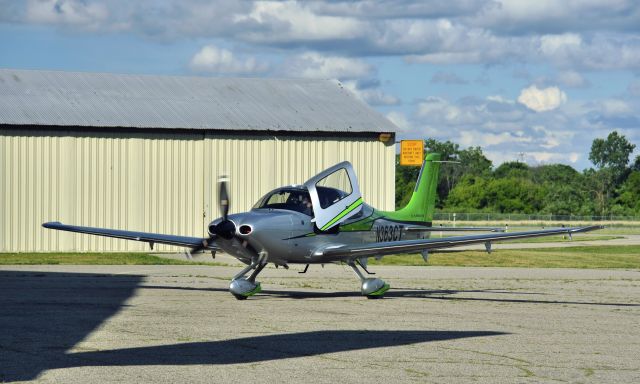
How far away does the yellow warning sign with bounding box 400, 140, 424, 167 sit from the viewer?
45.3 meters

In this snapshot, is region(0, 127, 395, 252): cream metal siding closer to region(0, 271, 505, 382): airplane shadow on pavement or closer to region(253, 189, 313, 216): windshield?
region(0, 271, 505, 382): airplane shadow on pavement

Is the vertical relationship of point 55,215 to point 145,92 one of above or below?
below

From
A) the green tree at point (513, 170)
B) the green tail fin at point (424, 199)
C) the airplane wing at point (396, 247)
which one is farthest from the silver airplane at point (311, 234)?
the green tree at point (513, 170)

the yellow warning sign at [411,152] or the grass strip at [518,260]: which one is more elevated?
the yellow warning sign at [411,152]

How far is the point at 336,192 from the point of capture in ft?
70.6


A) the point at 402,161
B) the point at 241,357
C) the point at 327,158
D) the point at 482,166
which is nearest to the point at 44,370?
the point at 241,357

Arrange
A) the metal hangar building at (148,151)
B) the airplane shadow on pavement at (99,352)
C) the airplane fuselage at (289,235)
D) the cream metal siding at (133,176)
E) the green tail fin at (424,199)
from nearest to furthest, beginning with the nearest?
the airplane shadow on pavement at (99,352) < the airplane fuselage at (289,235) < the green tail fin at (424,199) < the cream metal siding at (133,176) < the metal hangar building at (148,151)

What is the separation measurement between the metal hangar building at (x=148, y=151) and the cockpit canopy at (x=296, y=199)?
63.4ft

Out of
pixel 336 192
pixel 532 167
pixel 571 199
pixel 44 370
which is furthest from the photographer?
pixel 532 167

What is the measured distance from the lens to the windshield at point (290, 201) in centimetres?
2103

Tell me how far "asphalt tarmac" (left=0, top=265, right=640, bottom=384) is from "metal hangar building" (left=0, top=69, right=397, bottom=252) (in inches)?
542

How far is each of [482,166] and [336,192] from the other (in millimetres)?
138274

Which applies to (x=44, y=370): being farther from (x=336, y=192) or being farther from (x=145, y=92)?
(x=145, y=92)

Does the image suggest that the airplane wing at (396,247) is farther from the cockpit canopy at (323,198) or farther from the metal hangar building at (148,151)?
the metal hangar building at (148,151)
